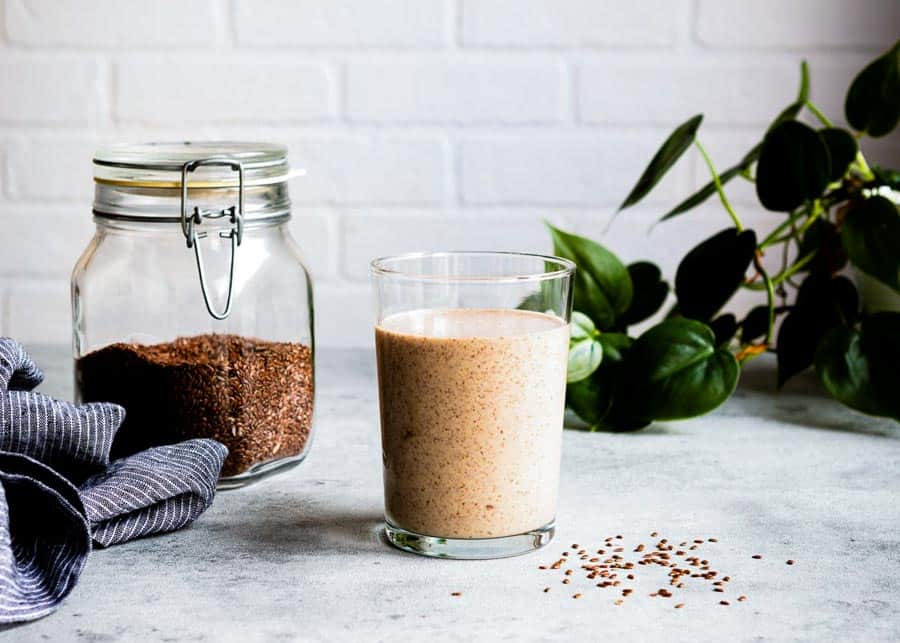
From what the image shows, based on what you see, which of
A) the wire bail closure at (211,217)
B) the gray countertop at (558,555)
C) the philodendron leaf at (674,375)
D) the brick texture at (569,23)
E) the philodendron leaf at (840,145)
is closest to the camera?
the gray countertop at (558,555)

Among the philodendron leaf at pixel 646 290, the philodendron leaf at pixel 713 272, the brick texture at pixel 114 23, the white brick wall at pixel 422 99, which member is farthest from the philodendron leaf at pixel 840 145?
the brick texture at pixel 114 23

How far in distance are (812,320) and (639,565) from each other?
558mm

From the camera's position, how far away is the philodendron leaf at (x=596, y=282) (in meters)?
1.17

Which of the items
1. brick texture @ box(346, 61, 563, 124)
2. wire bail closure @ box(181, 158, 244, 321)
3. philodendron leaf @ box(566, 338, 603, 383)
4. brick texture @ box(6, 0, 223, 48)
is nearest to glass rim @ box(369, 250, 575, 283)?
wire bail closure @ box(181, 158, 244, 321)

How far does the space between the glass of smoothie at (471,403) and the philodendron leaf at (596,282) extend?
15.7 inches

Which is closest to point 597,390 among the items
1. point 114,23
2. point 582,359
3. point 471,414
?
point 582,359

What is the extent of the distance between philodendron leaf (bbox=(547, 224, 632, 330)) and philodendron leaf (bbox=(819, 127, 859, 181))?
0.23m

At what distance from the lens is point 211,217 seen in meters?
0.88

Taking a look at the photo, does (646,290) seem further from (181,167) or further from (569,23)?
(181,167)

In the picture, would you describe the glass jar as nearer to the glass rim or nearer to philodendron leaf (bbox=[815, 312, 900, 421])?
the glass rim

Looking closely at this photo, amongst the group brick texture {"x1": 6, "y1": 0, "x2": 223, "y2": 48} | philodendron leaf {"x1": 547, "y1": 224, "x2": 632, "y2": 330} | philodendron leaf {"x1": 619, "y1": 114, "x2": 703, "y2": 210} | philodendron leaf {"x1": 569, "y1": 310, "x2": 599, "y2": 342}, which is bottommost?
→ philodendron leaf {"x1": 569, "y1": 310, "x2": 599, "y2": 342}

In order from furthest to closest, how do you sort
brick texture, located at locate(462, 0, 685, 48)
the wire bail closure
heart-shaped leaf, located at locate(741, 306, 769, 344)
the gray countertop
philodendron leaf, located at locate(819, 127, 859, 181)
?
brick texture, located at locate(462, 0, 685, 48) < heart-shaped leaf, located at locate(741, 306, 769, 344) < philodendron leaf, located at locate(819, 127, 859, 181) < the wire bail closure < the gray countertop

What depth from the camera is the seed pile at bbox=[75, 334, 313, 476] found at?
34.7 inches

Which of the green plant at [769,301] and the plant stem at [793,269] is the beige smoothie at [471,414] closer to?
the green plant at [769,301]
